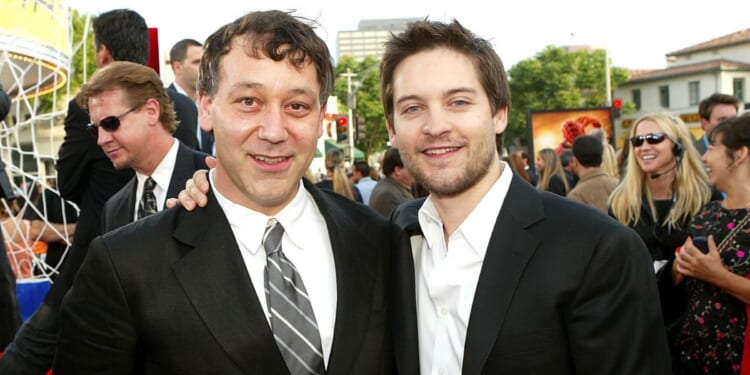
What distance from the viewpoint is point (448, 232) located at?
246cm

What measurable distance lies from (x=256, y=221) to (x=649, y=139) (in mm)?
2964

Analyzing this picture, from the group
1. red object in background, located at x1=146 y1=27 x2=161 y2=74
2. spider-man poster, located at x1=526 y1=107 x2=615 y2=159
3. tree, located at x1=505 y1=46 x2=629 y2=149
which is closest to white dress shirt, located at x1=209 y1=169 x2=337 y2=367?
red object in background, located at x1=146 y1=27 x2=161 y2=74

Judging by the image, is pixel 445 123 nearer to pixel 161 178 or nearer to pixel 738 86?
pixel 161 178

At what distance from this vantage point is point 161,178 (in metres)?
3.22

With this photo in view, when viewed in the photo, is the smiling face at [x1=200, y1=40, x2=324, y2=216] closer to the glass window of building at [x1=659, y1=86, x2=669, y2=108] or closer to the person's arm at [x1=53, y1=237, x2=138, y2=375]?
the person's arm at [x1=53, y1=237, x2=138, y2=375]

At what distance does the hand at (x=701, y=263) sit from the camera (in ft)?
10.9

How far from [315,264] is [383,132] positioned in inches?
2361

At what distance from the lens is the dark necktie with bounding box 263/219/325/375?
2041 millimetres

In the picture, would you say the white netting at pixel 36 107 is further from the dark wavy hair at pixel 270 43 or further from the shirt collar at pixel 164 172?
the dark wavy hair at pixel 270 43

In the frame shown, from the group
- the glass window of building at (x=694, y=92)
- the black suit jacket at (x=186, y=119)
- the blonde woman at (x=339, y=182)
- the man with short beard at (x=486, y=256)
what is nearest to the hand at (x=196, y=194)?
the man with short beard at (x=486, y=256)

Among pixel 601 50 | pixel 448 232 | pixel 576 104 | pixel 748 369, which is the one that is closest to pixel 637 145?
pixel 748 369

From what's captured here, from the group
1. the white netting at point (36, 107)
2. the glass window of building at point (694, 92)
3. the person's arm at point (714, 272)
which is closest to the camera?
the person's arm at point (714, 272)

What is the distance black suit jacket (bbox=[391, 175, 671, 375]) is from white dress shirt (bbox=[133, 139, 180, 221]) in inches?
60.4

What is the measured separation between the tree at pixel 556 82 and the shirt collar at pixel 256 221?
2493 inches
